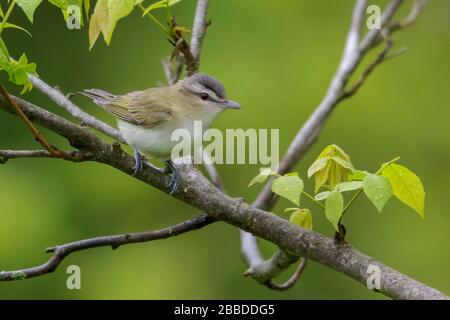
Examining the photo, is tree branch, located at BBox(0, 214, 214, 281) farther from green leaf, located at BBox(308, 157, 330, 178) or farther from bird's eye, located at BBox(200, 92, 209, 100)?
bird's eye, located at BBox(200, 92, 209, 100)

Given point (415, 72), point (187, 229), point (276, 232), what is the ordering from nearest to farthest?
1. point (276, 232)
2. point (187, 229)
3. point (415, 72)

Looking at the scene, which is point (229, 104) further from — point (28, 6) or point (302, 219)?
point (28, 6)

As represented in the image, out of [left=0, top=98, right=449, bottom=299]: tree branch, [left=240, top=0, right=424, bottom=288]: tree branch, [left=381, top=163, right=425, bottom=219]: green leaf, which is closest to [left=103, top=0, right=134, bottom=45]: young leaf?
[left=0, top=98, right=449, bottom=299]: tree branch

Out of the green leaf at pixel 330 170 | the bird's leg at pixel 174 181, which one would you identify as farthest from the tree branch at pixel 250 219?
the green leaf at pixel 330 170

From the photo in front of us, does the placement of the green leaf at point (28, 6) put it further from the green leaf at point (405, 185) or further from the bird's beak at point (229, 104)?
the bird's beak at point (229, 104)

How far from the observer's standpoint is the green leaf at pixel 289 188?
1788mm

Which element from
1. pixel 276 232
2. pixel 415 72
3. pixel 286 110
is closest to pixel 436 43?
pixel 415 72

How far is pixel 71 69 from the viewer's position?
17.8 feet

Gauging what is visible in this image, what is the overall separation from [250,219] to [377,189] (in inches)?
19.8

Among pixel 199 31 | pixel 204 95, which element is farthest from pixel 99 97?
pixel 199 31

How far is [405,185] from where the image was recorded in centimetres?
182

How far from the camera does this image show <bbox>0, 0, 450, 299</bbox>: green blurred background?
485cm
